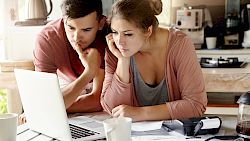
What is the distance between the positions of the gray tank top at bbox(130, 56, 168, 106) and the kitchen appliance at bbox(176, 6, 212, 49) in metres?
2.05

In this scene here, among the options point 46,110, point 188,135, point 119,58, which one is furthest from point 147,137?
point 119,58

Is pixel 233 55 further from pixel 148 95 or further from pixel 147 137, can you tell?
pixel 147 137

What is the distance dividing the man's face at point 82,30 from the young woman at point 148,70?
10cm

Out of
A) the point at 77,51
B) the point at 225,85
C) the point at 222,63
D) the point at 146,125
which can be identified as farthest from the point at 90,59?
the point at 222,63

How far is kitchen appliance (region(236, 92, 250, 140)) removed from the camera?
1.38 meters

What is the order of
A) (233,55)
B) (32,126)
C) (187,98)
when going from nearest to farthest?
(32,126)
(187,98)
(233,55)

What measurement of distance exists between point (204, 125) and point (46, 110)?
0.55m

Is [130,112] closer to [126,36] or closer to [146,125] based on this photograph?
[146,125]

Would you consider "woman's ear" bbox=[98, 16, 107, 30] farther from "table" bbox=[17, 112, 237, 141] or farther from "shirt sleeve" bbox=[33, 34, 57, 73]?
"table" bbox=[17, 112, 237, 141]

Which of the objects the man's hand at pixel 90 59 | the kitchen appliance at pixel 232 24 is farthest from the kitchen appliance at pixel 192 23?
the man's hand at pixel 90 59

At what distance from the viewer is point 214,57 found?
363 cm

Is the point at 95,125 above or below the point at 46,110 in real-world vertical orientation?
below

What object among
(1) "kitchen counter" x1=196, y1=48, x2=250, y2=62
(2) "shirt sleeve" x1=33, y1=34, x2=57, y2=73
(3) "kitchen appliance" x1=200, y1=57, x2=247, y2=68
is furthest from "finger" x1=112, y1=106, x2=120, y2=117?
(1) "kitchen counter" x1=196, y1=48, x2=250, y2=62

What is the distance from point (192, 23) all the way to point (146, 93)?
2083 mm
